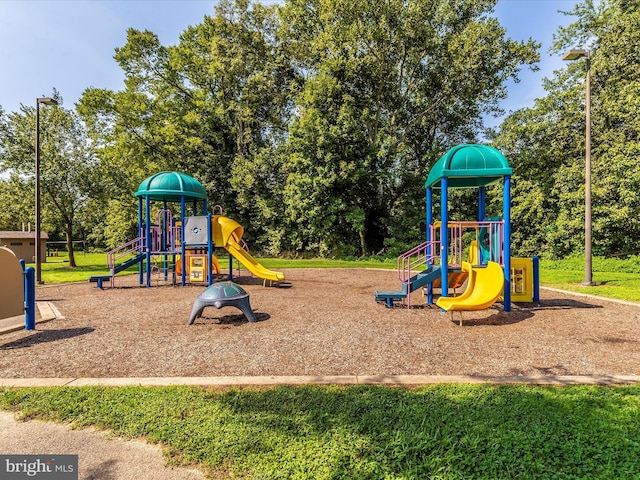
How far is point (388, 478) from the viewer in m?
2.28

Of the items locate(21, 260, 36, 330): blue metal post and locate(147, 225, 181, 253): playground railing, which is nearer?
locate(21, 260, 36, 330): blue metal post

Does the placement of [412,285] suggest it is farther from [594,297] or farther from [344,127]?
[344,127]

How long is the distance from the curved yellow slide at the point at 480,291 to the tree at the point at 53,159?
21749mm

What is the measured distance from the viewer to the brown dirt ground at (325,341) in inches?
175

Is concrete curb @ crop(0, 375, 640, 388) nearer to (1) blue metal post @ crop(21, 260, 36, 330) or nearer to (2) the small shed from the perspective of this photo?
(1) blue metal post @ crop(21, 260, 36, 330)

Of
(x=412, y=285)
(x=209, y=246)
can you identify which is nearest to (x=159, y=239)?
(x=209, y=246)

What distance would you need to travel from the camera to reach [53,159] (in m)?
19.4

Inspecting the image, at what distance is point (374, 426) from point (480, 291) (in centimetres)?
505

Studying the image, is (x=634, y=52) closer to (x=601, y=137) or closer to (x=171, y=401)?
(x=601, y=137)

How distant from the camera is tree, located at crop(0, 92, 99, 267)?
19.4 meters

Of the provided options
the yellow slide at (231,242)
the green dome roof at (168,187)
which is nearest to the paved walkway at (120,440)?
the yellow slide at (231,242)

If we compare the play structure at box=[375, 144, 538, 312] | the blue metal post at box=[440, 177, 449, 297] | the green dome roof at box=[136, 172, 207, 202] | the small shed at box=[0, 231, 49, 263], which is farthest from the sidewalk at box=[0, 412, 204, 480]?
the small shed at box=[0, 231, 49, 263]

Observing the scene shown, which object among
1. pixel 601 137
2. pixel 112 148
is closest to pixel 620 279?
pixel 601 137

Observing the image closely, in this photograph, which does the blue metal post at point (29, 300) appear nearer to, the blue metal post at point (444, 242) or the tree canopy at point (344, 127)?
the blue metal post at point (444, 242)
